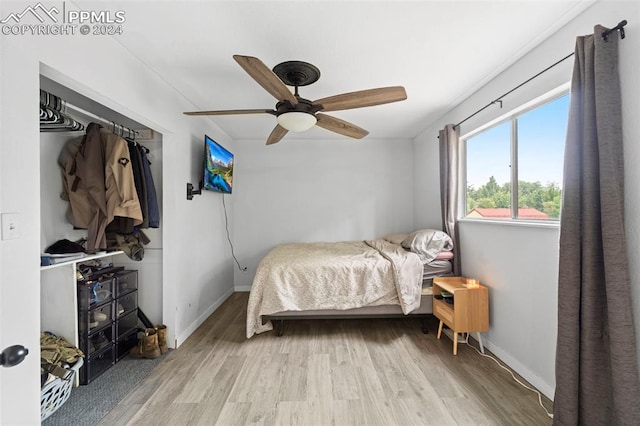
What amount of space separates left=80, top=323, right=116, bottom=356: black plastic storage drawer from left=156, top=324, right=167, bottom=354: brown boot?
325 millimetres

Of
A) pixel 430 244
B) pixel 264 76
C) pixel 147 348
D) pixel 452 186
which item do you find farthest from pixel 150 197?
pixel 452 186

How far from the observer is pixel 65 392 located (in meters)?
1.65

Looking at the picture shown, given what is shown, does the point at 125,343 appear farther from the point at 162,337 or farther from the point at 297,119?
the point at 297,119

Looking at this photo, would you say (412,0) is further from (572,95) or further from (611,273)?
(611,273)

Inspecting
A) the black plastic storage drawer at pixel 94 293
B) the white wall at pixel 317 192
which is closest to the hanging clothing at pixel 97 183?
the black plastic storage drawer at pixel 94 293

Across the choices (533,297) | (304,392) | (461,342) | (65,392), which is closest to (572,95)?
(533,297)

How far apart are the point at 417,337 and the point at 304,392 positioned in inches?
53.2

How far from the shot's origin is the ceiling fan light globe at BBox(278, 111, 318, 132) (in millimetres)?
1860

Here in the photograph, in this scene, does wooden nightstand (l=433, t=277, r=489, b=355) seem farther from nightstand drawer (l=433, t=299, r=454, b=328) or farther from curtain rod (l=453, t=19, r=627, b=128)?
curtain rod (l=453, t=19, r=627, b=128)

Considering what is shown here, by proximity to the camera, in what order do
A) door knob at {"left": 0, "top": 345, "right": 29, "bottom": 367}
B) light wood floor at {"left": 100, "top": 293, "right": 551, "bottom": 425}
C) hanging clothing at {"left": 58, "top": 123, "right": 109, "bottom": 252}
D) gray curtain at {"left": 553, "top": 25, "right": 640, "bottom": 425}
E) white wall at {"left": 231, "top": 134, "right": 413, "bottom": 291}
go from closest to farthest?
door knob at {"left": 0, "top": 345, "right": 29, "bottom": 367} < gray curtain at {"left": 553, "top": 25, "right": 640, "bottom": 425} < light wood floor at {"left": 100, "top": 293, "right": 551, "bottom": 425} < hanging clothing at {"left": 58, "top": 123, "right": 109, "bottom": 252} < white wall at {"left": 231, "top": 134, "right": 413, "bottom": 291}

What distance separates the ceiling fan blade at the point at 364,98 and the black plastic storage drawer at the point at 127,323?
96.5 inches

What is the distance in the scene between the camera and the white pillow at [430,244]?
274 cm

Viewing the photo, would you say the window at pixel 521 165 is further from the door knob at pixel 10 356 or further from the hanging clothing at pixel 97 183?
the hanging clothing at pixel 97 183

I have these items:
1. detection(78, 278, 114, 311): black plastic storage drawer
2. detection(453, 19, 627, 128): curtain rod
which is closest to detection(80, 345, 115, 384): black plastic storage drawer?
detection(78, 278, 114, 311): black plastic storage drawer
